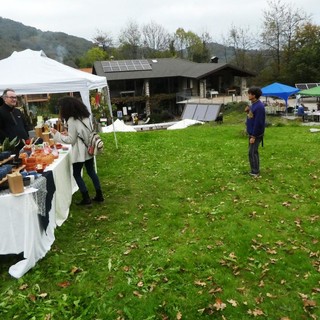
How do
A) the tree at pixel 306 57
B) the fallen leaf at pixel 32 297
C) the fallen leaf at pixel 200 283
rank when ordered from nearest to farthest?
1. the fallen leaf at pixel 32 297
2. the fallen leaf at pixel 200 283
3. the tree at pixel 306 57

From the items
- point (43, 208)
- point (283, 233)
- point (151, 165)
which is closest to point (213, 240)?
point (283, 233)

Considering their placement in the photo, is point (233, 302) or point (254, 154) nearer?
point (233, 302)

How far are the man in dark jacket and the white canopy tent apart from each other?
0.79 metres

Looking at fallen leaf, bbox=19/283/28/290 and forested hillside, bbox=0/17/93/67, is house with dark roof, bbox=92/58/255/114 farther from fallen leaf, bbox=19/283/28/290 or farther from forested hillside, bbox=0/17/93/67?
forested hillside, bbox=0/17/93/67

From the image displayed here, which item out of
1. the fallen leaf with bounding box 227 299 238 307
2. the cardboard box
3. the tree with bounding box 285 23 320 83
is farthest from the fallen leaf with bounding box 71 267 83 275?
the tree with bounding box 285 23 320 83

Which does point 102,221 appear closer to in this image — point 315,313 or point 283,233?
point 283,233

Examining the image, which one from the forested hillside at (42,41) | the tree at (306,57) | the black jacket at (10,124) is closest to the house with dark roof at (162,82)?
the tree at (306,57)

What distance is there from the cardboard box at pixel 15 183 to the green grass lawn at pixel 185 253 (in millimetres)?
944

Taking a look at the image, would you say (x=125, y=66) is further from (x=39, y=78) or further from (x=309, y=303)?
(x=309, y=303)

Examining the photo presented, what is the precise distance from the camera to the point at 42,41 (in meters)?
103

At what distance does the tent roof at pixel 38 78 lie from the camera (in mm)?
6340

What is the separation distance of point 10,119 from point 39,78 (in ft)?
4.55

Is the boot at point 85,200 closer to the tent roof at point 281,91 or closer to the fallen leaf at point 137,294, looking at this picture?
the fallen leaf at point 137,294

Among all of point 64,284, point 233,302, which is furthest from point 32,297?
point 233,302
